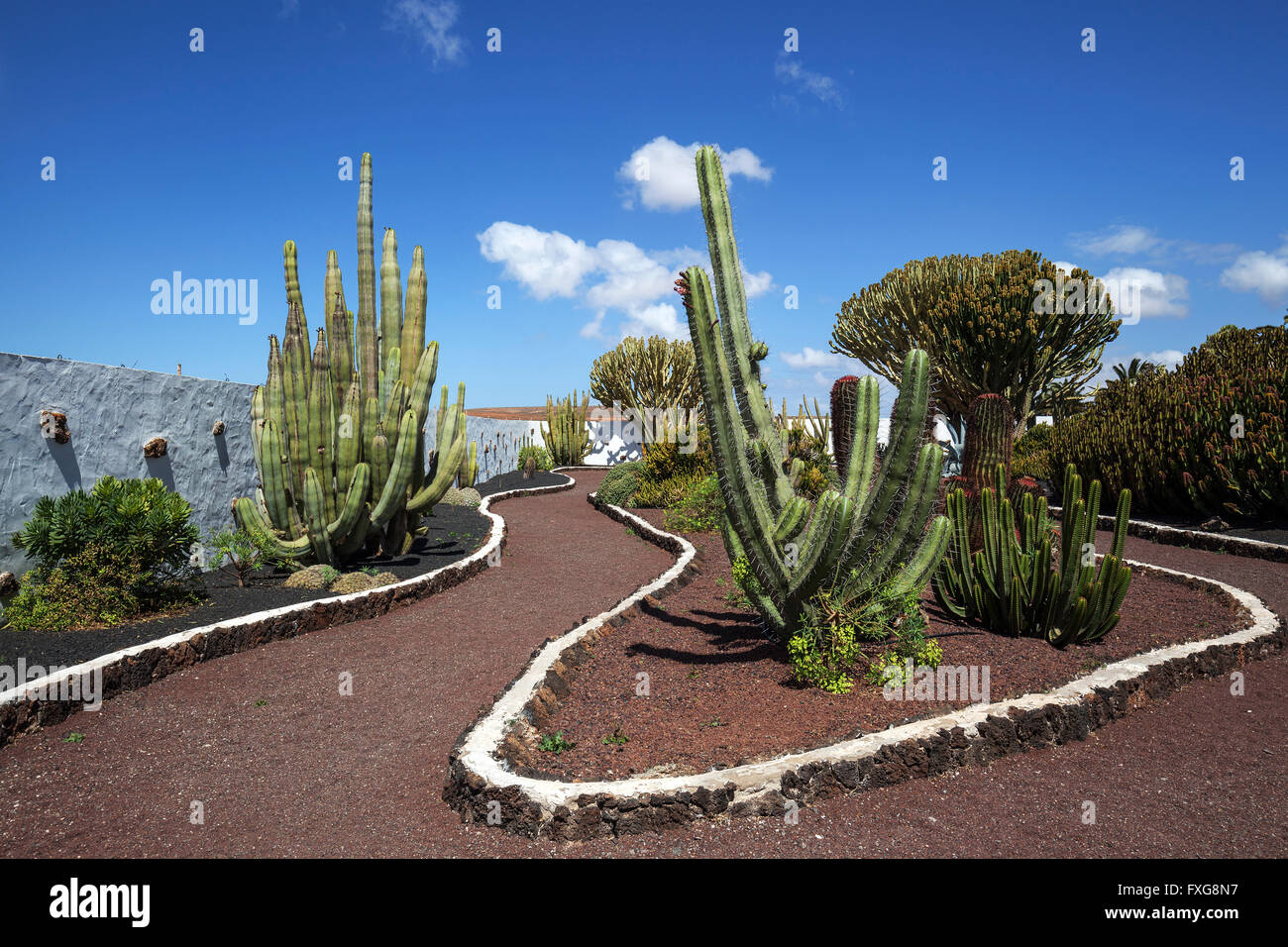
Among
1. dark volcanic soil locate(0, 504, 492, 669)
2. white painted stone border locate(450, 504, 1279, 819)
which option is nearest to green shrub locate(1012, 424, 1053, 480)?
white painted stone border locate(450, 504, 1279, 819)

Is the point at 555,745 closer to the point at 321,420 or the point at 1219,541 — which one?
the point at 321,420

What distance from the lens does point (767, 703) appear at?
460cm

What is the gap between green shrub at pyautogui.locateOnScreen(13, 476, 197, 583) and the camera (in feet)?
19.9

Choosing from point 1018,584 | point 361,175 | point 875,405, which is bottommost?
point 1018,584

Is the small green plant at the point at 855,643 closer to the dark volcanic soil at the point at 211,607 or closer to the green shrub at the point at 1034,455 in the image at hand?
the dark volcanic soil at the point at 211,607

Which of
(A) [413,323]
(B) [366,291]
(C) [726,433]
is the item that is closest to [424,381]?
(A) [413,323]

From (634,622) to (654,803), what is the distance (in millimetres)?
3243

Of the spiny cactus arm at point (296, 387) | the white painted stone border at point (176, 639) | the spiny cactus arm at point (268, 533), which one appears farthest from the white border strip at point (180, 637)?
the spiny cactus arm at point (296, 387)

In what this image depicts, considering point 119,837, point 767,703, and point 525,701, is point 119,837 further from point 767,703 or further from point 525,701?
point 767,703

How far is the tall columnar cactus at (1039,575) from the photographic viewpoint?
5602mm

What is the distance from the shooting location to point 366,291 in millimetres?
8859

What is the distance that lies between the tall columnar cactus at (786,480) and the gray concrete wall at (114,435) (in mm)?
5829
